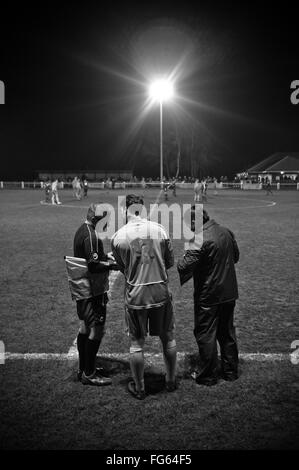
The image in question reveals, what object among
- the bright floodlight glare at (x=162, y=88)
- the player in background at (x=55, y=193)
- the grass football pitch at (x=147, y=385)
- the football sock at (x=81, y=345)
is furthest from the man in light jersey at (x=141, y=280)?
the bright floodlight glare at (x=162, y=88)

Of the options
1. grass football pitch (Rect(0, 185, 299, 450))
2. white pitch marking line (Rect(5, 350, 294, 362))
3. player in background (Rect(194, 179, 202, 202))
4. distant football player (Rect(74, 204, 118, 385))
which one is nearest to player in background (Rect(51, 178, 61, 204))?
player in background (Rect(194, 179, 202, 202))

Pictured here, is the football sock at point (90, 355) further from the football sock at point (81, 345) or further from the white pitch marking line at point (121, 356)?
the white pitch marking line at point (121, 356)

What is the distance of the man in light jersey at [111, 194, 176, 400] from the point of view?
164 inches

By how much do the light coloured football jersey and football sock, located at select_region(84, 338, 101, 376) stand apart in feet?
2.37

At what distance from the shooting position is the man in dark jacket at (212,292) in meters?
4.46

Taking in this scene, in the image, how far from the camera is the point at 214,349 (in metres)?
4.58

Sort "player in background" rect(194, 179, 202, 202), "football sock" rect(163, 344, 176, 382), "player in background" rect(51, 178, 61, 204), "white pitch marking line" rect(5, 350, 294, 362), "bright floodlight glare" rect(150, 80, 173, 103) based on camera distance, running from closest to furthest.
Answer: "football sock" rect(163, 344, 176, 382) < "white pitch marking line" rect(5, 350, 294, 362) < "player in background" rect(51, 178, 61, 204) < "player in background" rect(194, 179, 202, 202) < "bright floodlight glare" rect(150, 80, 173, 103)

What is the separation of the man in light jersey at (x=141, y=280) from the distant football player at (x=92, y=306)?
0.35 m

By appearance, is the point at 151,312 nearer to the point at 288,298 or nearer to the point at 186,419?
the point at 186,419

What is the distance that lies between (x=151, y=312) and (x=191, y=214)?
46.1 inches

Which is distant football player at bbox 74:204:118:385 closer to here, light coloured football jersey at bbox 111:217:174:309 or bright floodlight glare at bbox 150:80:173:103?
light coloured football jersey at bbox 111:217:174:309

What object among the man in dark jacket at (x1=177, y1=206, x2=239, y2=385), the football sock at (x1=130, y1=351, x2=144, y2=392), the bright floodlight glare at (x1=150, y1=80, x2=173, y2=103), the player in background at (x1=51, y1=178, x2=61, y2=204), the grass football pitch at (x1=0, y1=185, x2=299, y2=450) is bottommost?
the grass football pitch at (x1=0, y1=185, x2=299, y2=450)

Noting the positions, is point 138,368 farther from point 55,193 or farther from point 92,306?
point 55,193
